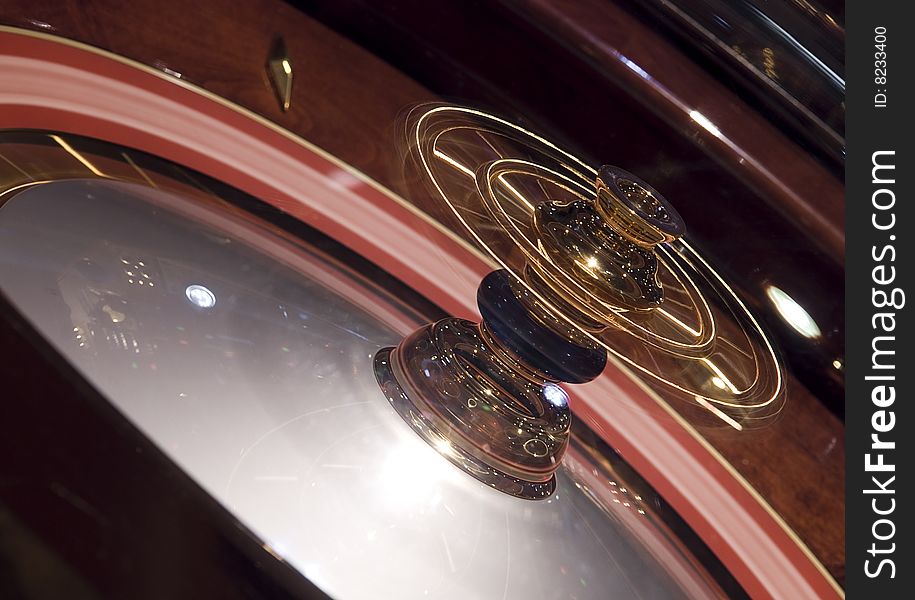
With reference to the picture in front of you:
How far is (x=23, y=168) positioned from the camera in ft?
3.05

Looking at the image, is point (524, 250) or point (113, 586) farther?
point (524, 250)

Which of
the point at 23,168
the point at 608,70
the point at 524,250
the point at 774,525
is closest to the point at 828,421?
the point at 774,525

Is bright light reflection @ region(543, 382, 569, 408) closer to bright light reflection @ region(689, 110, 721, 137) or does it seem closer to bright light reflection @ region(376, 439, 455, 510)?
bright light reflection @ region(376, 439, 455, 510)

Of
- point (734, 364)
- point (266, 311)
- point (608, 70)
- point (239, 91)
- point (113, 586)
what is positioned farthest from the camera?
point (239, 91)

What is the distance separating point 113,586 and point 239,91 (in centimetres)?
105

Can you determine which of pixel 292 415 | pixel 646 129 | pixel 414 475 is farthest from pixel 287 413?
pixel 646 129

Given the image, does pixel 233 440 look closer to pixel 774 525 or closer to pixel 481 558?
pixel 481 558

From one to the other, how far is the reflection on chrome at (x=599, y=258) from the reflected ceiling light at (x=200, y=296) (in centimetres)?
29

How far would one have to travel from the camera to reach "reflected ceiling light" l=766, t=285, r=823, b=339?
48.8 inches

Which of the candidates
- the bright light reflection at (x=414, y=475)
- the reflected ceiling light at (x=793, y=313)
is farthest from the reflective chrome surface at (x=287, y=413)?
the reflected ceiling light at (x=793, y=313)

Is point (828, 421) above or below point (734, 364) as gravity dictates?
below

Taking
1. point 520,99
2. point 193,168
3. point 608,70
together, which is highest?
point 608,70

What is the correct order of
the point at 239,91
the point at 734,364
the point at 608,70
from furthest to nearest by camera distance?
the point at 239,91 → the point at 608,70 → the point at 734,364

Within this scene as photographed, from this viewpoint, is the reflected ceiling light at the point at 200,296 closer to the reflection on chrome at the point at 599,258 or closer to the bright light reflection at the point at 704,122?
the reflection on chrome at the point at 599,258
